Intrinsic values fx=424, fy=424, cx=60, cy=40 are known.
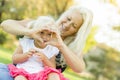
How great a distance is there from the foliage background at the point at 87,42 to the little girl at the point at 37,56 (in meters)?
11.7

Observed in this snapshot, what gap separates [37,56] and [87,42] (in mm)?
11936

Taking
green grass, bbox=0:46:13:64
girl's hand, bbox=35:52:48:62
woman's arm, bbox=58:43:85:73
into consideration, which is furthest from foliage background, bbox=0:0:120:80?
girl's hand, bbox=35:52:48:62

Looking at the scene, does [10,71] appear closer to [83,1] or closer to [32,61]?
[32,61]

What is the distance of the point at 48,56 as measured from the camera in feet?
10.6

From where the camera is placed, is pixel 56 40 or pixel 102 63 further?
pixel 102 63

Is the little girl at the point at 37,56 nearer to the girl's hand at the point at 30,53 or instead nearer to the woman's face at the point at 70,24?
the girl's hand at the point at 30,53

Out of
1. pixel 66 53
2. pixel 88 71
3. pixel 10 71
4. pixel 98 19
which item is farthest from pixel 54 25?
pixel 98 19

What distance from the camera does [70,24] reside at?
3.35 metres

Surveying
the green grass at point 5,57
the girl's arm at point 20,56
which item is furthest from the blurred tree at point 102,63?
the girl's arm at point 20,56

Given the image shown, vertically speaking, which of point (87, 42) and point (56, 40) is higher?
point (56, 40)

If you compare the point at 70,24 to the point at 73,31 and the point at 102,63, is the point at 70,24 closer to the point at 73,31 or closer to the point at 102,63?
the point at 73,31

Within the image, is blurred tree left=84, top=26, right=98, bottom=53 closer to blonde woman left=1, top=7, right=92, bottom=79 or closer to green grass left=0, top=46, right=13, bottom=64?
green grass left=0, top=46, right=13, bottom=64

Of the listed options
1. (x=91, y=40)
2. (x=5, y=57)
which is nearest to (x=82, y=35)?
(x=5, y=57)

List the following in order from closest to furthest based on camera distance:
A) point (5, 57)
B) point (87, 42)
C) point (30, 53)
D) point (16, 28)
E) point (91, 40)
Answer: point (30, 53) < point (16, 28) < point (5, 57) < point (87, 42) < point (91, 40)
